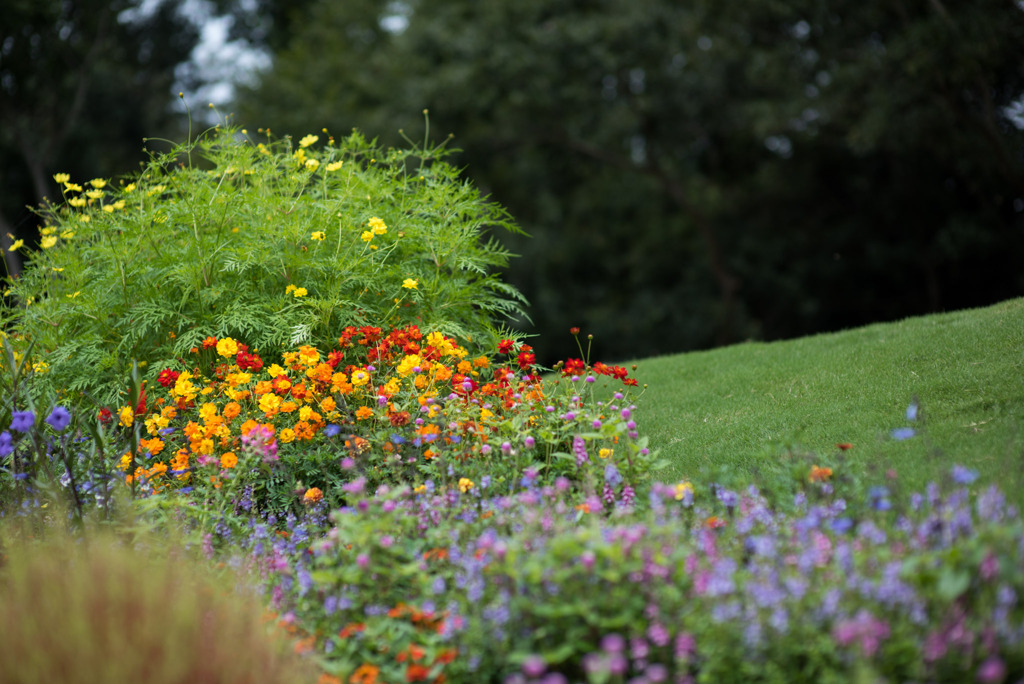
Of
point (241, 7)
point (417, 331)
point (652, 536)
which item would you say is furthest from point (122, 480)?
point (241, 7)

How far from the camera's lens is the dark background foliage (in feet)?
34.8

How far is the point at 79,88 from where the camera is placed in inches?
617

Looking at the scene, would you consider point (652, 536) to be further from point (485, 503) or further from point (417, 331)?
point (417, 331)

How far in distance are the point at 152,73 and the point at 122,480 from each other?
19.4 metres

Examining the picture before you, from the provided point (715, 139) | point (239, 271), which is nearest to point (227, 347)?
point (239, 271)

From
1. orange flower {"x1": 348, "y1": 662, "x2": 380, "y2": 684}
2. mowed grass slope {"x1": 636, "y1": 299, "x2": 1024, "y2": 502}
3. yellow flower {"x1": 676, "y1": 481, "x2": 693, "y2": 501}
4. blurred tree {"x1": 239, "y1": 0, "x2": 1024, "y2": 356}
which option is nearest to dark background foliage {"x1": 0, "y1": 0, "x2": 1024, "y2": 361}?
blurred tree {"x1": 239, "y1": 0, "x2": 1024, "y2": 356}

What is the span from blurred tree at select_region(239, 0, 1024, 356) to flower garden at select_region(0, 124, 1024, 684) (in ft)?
23.8

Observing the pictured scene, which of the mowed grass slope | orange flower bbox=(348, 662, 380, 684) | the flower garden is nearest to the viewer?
the flower garden

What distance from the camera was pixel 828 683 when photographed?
1.88 meters

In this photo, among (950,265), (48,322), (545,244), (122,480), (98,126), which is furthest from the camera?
(98,126)

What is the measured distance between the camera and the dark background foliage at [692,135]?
1062cm

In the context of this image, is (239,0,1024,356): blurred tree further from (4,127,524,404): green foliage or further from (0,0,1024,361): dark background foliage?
(4,127,524,404): green foliage

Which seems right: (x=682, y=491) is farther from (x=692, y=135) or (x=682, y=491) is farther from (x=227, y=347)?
(x=692, y=135)

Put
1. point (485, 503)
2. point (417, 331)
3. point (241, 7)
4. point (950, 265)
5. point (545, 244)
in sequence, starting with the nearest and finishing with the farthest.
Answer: point (485, 503) → point (417, 331) → point (950, 265) → point (545, 244) → point (241, 7)
